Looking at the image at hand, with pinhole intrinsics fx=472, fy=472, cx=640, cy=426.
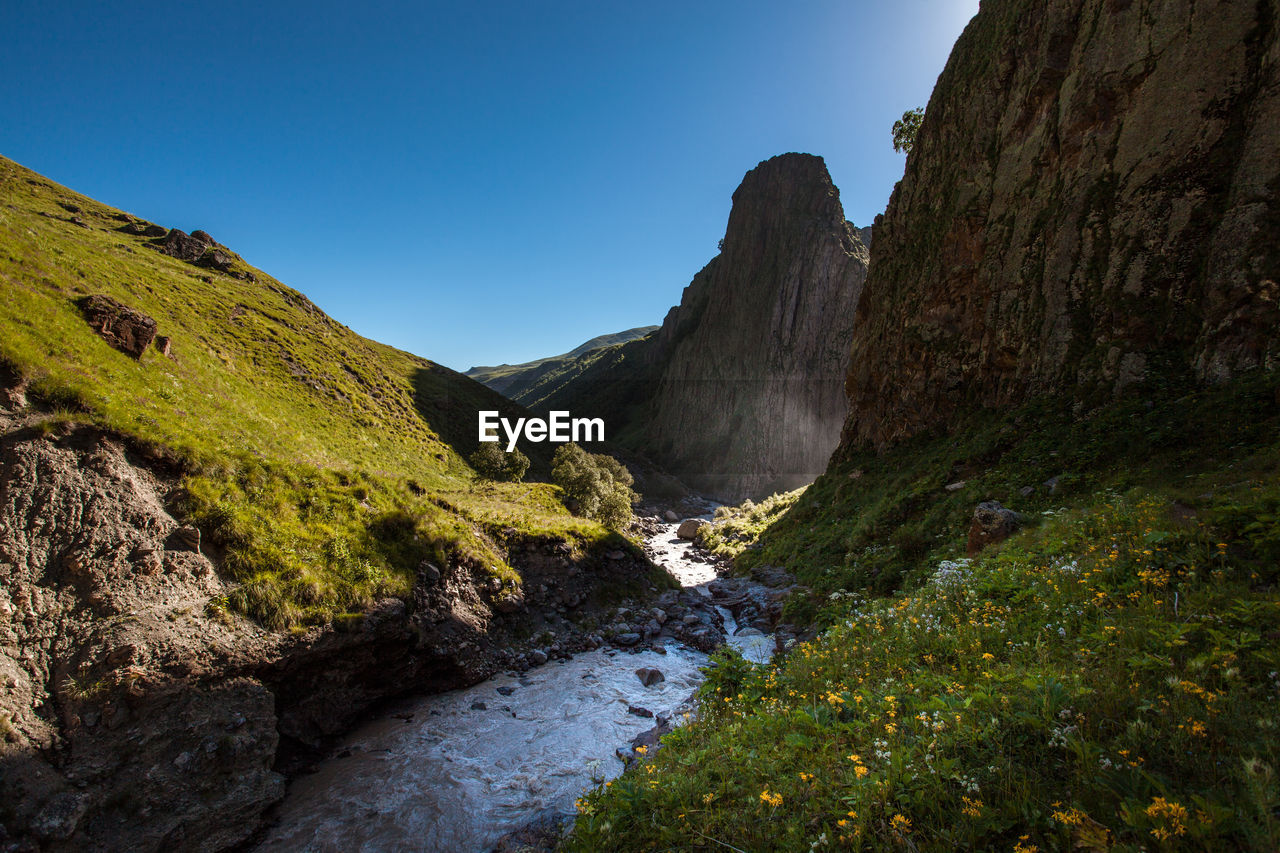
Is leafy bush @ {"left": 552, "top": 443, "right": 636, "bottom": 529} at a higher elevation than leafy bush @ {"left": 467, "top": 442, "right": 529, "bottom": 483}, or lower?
lower

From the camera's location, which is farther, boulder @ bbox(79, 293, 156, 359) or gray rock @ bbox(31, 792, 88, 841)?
boulder @ bbox(79, 293, 156, 359)

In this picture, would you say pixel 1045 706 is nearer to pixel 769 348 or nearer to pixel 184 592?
pixel 184 592

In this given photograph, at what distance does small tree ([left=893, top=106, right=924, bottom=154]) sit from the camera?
3362 cm

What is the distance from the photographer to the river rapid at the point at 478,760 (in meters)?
8.88

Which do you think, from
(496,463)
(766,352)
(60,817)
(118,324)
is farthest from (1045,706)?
(766,352)

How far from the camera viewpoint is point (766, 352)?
95812 millimetres

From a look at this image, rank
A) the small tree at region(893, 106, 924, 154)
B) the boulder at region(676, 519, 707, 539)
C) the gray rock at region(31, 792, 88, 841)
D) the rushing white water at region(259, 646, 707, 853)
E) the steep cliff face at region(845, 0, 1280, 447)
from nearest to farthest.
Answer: the gray rock at region(31, 792, 88, 841)
the rushing white water at region(259, 646, 707, 853)
the steep cliff face at region(845, 0, 1280, 447)
the small tree at region(893, 106, 924, 154)
the boulder at region(676, 519, 707, 539)

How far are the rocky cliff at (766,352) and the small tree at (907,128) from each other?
4984 cm

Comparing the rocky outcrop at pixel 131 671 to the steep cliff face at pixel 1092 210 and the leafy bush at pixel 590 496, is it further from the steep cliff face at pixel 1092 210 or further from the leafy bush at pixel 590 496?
the steep cliff face at pixel 1092 210

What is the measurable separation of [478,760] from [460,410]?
6536 centimetres

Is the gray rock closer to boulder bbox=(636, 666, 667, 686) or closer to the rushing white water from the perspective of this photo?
the rushing white water

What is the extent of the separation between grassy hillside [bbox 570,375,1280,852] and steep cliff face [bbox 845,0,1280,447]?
12.3ft

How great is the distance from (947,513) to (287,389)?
45.4 m

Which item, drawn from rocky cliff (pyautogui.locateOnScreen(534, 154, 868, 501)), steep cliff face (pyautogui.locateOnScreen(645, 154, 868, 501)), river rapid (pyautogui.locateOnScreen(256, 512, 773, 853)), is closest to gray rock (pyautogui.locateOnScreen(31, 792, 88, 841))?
river rapid (pyautogui.locateOnScreen(256, 512, 773, 853))
